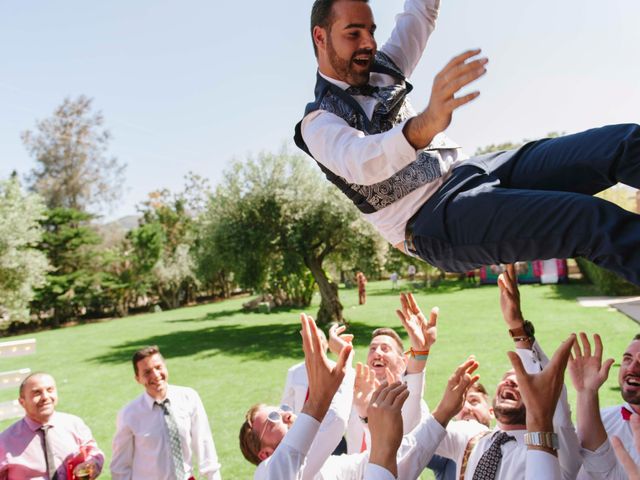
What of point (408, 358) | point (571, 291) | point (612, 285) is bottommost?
point (571, 291)

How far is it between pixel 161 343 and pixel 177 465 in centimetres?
1494

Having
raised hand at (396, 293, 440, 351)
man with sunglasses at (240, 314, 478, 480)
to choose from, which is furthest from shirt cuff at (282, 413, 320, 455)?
raised hand at (396, 293, 440, 351)

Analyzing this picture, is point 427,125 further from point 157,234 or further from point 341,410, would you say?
point 157,234

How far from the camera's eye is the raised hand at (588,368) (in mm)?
2436

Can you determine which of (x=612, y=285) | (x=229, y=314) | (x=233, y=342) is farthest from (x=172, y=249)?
(x=612, y=285)

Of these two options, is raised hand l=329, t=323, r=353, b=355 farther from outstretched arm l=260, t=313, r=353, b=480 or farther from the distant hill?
the distant hill

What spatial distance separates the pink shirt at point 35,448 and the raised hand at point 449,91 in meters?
3.93

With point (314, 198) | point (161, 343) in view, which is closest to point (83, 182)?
point (161, 343)

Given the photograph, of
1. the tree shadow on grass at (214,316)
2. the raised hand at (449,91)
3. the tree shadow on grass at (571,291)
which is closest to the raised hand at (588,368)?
the raised hand at (449,91)

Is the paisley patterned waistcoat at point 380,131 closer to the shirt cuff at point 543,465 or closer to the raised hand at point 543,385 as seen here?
the raised hand at point 543,385

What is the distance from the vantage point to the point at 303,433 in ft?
6.79

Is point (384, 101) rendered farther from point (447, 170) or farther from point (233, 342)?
point (233, 342)

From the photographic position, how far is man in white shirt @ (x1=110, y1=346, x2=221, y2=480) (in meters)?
4.51

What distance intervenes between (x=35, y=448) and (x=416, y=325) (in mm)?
3236
